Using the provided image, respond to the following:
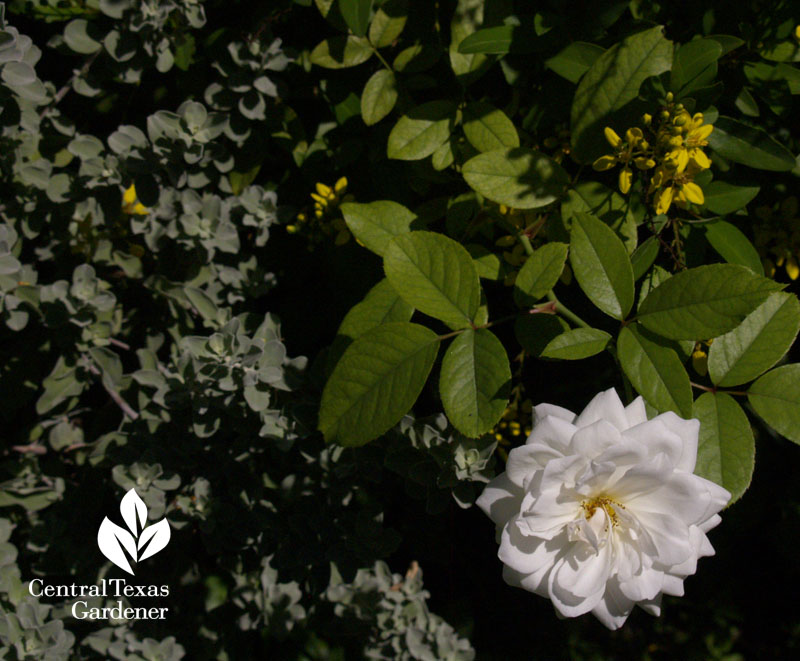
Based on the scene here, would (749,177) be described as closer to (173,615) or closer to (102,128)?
(102,128)

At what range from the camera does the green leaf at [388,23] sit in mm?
1160

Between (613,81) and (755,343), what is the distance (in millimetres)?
422

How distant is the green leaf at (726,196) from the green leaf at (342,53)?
0.64 meters

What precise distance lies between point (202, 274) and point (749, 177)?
46.1 inches

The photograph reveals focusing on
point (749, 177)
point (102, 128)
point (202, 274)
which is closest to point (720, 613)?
point (749, 177)

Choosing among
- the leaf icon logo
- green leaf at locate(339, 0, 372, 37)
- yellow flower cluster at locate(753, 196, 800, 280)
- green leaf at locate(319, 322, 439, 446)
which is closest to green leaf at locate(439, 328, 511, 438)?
green leaf at locate(319, 322, 439, 446)

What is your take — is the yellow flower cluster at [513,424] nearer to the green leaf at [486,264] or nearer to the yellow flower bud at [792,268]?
the green leaf at [486,264]

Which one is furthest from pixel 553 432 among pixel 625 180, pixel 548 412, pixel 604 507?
pixel 625 180

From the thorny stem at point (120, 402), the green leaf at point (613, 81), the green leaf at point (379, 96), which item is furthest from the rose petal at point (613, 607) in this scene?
the thorny stem at point (120, 402)

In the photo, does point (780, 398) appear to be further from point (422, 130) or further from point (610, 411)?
point (422, 130)

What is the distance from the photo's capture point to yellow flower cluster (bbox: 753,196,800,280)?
1288 millimetres

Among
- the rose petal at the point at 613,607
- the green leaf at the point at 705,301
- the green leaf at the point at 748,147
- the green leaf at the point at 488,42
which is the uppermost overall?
the green leaf at the point at 488,42

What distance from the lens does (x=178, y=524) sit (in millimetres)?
1456

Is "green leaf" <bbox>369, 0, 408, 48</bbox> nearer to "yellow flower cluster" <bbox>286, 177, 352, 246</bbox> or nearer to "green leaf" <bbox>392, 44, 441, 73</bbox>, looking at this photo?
"green leaf" <bbox>392, 44, 441, 73</bbox>
